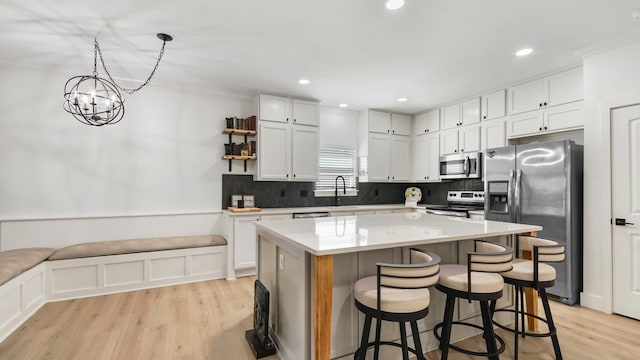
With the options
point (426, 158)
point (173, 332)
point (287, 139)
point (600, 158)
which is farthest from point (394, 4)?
point (426, 158)

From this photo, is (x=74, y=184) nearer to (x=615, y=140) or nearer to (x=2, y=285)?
(x=2, y=285)

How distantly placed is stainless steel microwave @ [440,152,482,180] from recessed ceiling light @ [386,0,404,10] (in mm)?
2904

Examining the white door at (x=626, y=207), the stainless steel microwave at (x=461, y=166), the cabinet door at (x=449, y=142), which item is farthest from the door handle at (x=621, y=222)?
the cabinet door at (x=449, y=142)

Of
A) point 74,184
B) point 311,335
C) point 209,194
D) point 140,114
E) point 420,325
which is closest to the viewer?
point 311,335

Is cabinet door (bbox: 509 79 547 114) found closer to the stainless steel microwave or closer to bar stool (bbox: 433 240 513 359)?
the stainless steel microwave

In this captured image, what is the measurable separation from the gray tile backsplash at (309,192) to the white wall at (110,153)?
296mm

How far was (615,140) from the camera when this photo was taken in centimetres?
291

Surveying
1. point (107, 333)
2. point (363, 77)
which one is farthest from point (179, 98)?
point (107, 333)

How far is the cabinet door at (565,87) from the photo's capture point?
339 cm

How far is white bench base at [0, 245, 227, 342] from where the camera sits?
2.64 m

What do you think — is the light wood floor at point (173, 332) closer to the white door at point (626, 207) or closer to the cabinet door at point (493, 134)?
the white door at point (626, 207)

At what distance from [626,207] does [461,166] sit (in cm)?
203

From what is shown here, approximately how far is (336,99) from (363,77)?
3.31ft

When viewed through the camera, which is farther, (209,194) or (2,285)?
(209,194)
